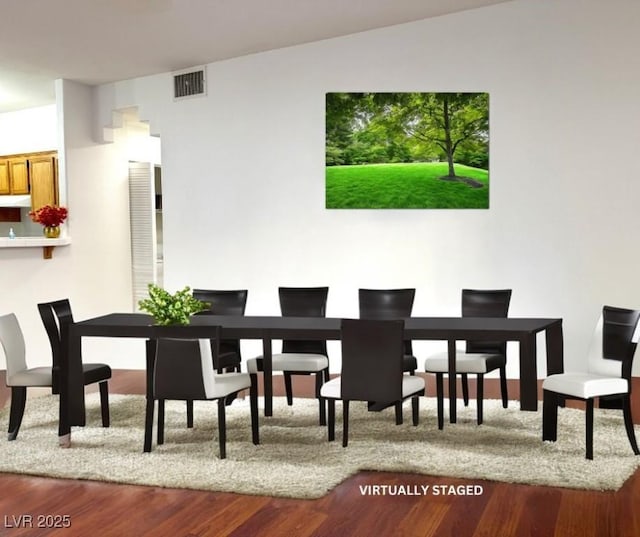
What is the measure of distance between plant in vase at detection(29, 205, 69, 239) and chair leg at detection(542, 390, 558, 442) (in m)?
5.17

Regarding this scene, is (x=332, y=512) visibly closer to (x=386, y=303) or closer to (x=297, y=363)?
(x=297, y=363)

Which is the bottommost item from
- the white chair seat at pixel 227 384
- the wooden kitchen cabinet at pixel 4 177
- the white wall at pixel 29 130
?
the white chair seat at pixel 227 384

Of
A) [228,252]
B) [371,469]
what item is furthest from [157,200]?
[371,469]

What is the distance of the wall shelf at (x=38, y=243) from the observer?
24.0 feet

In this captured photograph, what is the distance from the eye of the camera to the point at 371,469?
4.29 m

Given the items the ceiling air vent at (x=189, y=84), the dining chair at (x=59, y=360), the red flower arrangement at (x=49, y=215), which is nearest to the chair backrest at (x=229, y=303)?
the dining chair at (x=59, y=360)

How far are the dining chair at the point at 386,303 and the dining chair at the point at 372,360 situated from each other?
1.42 meters

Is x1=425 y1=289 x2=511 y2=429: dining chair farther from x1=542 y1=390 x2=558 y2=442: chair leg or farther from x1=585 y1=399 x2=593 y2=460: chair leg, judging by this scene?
x1=585 y1=399 x2=593 y2=460: chair leg

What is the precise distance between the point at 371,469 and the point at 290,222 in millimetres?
3507

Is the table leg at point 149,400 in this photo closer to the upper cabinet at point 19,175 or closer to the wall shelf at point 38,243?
the wall shelf at point 38,243

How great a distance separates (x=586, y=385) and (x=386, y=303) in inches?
75.2

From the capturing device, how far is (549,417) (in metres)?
4.76

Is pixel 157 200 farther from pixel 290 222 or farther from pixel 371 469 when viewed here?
pixel 371 469

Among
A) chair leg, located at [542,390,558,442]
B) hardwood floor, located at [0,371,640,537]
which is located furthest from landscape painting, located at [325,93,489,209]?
hardwood floor, located at [0,371,640,537]
